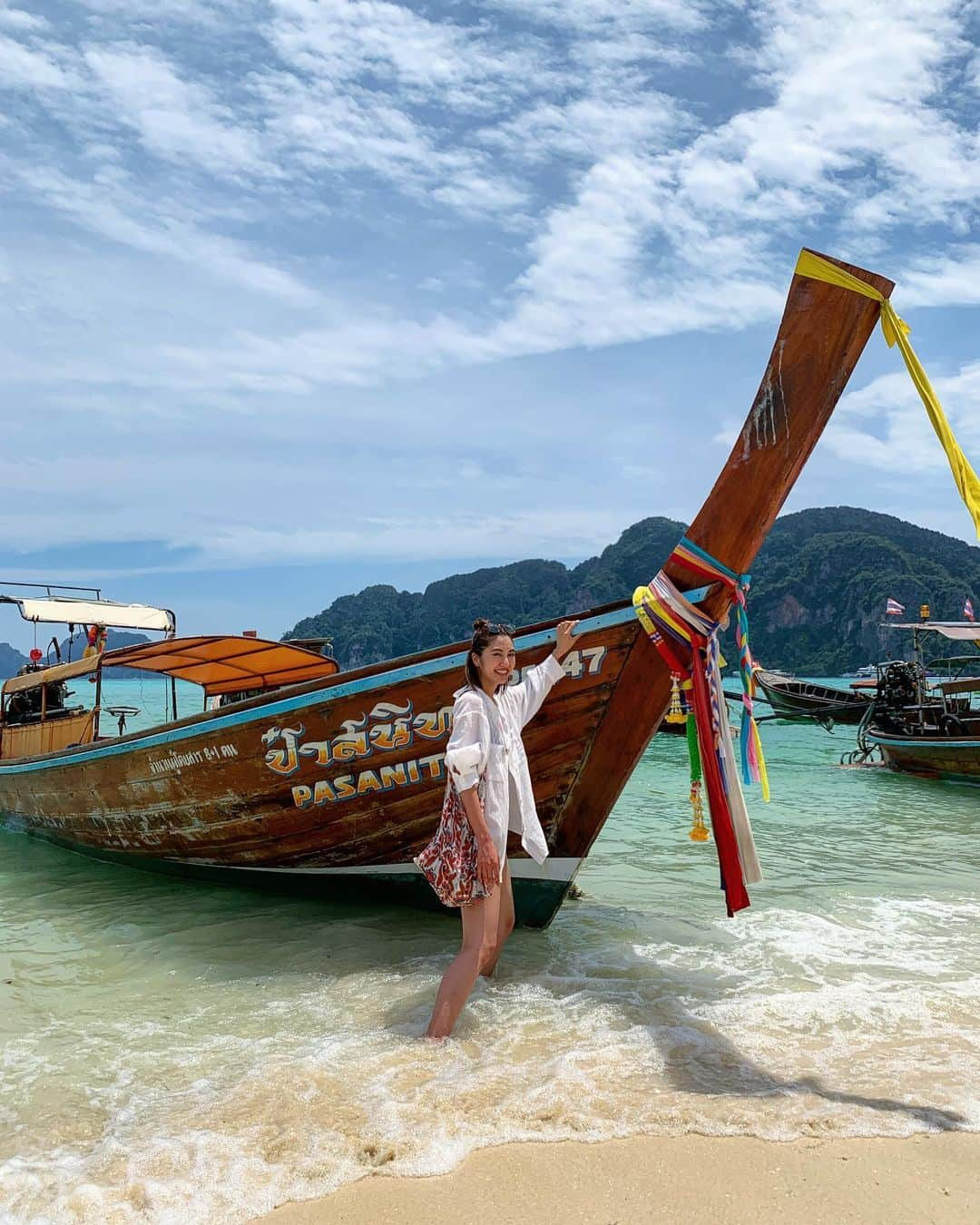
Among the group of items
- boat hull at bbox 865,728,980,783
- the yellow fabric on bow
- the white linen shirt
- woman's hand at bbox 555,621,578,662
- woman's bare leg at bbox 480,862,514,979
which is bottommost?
boat hull at bbox 865,728,980,783

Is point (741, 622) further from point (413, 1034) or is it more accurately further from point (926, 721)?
point (926, 721)

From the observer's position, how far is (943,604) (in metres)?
78.3

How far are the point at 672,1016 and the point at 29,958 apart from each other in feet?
12.1

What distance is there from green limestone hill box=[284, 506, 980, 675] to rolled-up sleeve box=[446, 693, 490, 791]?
66.0 metres

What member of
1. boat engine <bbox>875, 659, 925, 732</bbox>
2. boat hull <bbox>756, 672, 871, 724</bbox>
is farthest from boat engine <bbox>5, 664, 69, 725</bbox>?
boat hull <bbox>756, 672, 871, 724</bbox>

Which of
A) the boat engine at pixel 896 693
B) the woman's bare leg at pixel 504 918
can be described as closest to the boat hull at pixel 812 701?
the boat engine at pixel 896 693

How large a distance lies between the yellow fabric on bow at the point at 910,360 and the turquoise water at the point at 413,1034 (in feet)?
7.00

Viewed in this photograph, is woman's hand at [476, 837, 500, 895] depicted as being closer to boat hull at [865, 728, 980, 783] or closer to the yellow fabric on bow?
the yellow fabric on bow

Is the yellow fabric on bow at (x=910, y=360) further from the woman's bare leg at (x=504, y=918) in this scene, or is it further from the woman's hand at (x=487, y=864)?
the woman's bare leg at (x=504, y=918)

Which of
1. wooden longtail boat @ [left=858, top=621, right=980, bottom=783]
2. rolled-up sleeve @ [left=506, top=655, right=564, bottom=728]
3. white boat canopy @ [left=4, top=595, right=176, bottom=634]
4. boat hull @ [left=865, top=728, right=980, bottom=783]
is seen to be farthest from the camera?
wooden longtail boat @ [left=858, top=621, right=980, bottom=783]

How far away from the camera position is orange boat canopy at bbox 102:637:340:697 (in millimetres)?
6746

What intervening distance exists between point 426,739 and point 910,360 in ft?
9.51

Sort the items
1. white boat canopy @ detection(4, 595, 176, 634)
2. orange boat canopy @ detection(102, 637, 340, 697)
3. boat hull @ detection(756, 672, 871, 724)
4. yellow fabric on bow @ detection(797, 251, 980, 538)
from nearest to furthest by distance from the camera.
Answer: yellow fabric on bow @ detection(797, 251, 980, 538) → orange boat canopy @ detection(102, 637, 340, 697) → white boat canopy @ detection(4, 595, 176, 634) → boat hull @ detection(756, 672, 871, 724)

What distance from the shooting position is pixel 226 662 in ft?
25.2
